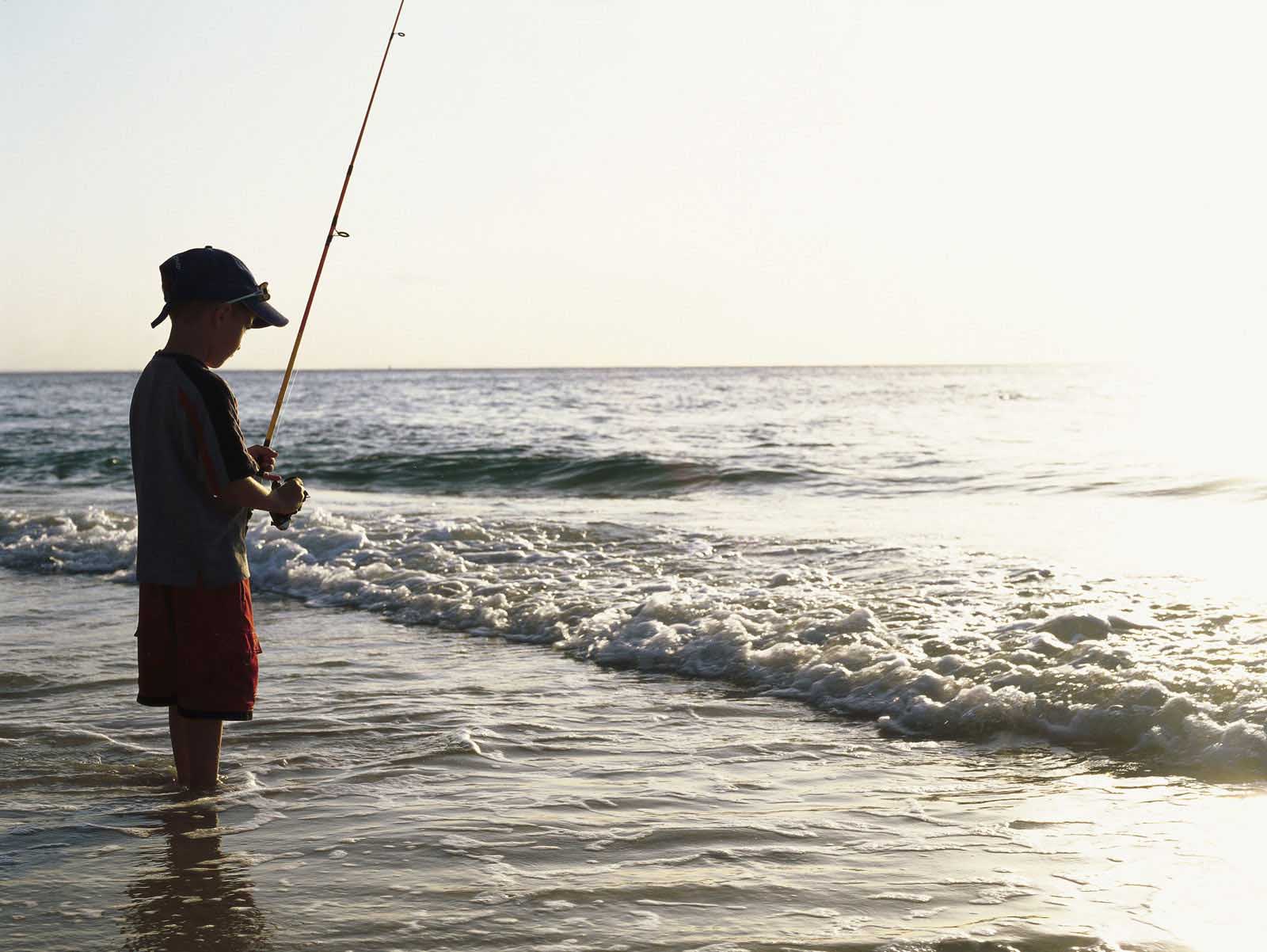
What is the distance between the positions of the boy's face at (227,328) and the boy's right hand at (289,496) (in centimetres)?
40

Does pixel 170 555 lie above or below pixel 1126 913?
above

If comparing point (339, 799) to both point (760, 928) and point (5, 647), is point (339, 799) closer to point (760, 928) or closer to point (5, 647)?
point (760, 928)

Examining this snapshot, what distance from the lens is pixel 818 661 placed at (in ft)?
19.4

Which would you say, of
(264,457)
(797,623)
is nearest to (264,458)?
(264,457)

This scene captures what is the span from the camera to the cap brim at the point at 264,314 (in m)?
3.69

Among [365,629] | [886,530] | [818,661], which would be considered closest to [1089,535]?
[886,530]

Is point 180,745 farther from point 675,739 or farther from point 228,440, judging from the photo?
point 675,739

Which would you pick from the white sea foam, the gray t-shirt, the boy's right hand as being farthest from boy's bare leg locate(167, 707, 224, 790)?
the white sea foam

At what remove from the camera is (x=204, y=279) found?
3.60 metres

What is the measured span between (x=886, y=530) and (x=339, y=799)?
22.4 ft

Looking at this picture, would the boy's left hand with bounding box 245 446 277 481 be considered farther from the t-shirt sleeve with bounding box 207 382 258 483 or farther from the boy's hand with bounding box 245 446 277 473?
the t-shirt sleeve with bounding box 207 382 258 483

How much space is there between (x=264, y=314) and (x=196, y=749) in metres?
1.39

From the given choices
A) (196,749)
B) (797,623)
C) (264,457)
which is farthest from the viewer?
(797,623)

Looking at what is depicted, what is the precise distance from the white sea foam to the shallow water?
0.30m
